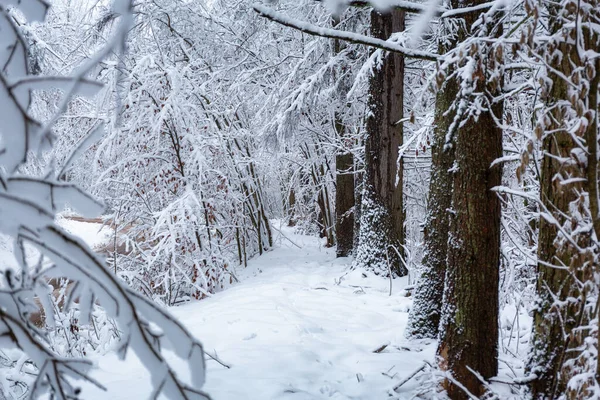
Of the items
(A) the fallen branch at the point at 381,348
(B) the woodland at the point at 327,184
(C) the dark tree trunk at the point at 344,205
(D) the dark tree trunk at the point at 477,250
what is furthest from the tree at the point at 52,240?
(C) the dark tree trunk at the point at 344,205

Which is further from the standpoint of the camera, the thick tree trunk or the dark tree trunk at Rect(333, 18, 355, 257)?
the dark tree trunk at Rect(333, 18, 355, 257)

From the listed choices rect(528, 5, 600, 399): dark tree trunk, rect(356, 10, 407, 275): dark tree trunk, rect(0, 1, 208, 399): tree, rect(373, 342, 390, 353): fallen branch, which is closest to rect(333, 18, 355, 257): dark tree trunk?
rect(356, 10, 407, 275): dark tree trunk

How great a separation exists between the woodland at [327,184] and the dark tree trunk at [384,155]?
34mm

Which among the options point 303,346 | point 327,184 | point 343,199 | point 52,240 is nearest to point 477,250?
point 303,346

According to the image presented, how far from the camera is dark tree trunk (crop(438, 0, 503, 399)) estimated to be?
355cm

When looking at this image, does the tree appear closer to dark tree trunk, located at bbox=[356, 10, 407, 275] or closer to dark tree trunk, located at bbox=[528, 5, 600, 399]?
dark tree trunk, located at bbox=[528, 5, 600, 399]

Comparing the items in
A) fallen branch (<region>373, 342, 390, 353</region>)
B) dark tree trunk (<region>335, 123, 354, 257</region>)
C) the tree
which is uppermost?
the tree

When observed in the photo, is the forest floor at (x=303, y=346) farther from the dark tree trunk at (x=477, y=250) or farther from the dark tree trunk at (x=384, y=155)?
the dark tree trunk at (x=384, y=155)

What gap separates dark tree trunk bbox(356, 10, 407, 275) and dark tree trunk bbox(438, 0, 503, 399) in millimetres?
4234

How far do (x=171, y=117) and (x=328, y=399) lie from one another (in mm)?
5918

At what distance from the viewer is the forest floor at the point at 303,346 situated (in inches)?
150

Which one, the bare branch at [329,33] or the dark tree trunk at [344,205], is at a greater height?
the bare branch at [329,33]

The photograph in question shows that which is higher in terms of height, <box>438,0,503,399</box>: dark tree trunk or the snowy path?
<box>438,0,503,399</box>: dark tree trunk

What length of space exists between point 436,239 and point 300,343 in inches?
61.7
